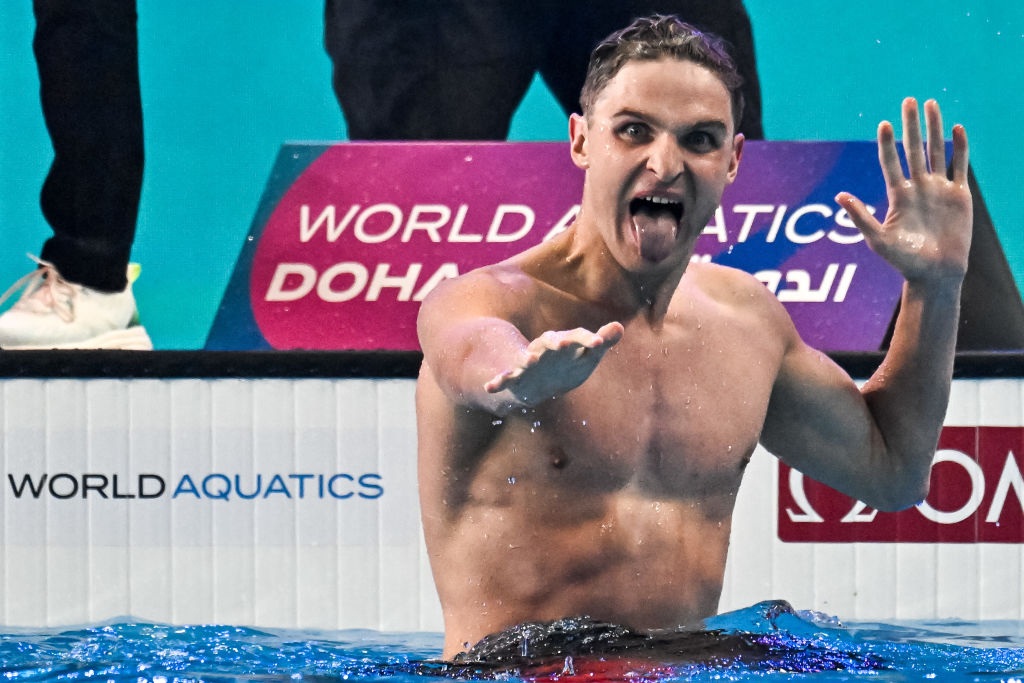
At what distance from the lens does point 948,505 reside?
118 inches

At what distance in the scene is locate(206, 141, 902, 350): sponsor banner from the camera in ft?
10.3

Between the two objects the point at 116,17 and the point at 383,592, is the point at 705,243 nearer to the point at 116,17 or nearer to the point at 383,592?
the point at 383,592

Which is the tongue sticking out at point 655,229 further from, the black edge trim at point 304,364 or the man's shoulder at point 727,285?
the black edge trim at point 304,364

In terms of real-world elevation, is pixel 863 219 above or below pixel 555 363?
above

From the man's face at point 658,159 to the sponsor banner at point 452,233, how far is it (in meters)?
1.44

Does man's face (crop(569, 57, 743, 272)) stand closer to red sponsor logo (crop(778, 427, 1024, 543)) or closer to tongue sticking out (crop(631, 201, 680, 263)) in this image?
tongue sticking out (crop(631, 201, 680, 263))

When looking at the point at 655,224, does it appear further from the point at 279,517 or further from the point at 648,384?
the point at 279,517

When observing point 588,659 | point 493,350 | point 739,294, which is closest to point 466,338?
point 493,350

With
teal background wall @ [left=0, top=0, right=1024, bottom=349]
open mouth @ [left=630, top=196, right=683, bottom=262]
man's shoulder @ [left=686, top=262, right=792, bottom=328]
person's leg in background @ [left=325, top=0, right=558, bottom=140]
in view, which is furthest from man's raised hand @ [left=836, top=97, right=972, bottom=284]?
person's leg in background @ [left=325, top=0, right=558, bottom=140]

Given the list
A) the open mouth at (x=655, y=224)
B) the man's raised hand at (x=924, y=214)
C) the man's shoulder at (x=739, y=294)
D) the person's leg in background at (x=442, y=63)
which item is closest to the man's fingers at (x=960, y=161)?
the man's raised hand at (x=924, y=214)

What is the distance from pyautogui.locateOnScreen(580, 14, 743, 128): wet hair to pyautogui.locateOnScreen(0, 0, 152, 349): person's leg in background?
190cm

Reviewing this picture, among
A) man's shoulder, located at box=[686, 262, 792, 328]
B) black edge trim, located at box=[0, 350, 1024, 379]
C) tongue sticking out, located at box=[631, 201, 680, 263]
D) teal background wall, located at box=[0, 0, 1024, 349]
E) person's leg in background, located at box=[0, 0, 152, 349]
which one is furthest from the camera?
teal background wall, located at box=[0, 0, 1024, 349]

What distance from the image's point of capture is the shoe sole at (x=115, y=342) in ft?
10.3

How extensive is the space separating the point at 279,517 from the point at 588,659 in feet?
4.83
